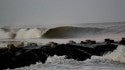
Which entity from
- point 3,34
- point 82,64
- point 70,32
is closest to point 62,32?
point 70,32

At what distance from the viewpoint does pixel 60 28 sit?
3277mm

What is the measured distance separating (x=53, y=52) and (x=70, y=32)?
471mm

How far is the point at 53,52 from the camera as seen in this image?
9.13ft

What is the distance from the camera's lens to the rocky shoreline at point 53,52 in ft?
8.61

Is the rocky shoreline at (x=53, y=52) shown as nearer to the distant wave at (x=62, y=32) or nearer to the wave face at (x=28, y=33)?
the distant wave at (x=62, y=32)

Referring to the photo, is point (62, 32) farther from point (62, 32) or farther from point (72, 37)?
point (72, 37)

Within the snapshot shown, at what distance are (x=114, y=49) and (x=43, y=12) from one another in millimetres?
1180

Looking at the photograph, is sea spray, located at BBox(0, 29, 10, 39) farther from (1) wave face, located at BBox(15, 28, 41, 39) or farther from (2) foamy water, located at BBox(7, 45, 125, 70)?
(2) foamy water, located at BBox(7, 45, 125, 70)

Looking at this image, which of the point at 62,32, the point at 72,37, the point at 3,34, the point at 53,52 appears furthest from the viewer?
the point at 3,34

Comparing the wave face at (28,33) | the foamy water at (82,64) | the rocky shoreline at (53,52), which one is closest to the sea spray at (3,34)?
the wave face at (28,33)

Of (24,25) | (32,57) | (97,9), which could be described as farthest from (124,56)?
(24,25)

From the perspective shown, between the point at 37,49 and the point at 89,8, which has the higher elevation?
the point at 89,8

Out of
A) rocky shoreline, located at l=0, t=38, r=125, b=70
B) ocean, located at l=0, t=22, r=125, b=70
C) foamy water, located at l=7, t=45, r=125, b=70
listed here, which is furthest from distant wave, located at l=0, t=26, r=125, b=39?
foamy water, located at l=7, t=45, r=125, b=70

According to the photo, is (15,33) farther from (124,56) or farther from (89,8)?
(124,56)
